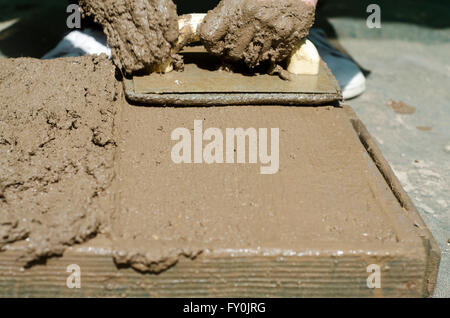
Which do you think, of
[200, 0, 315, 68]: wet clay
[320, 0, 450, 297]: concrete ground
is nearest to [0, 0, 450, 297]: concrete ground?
[320, 0, 450, 297]: concrete ground

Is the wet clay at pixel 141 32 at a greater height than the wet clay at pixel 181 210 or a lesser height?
greater

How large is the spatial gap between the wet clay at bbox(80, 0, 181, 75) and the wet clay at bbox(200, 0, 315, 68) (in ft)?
0.58

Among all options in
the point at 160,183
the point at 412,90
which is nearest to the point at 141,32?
the point at 160,183

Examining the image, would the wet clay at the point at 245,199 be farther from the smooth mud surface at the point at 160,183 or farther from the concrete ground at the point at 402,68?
the concrete ground at the point at 402,68

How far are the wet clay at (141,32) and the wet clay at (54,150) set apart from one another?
10 cm

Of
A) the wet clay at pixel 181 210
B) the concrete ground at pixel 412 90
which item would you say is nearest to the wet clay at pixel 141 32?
the wet clay at pixel 181 210

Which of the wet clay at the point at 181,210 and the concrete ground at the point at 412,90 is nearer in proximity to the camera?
the wet clay at the point at 181,210

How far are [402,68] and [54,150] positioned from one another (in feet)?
10.1

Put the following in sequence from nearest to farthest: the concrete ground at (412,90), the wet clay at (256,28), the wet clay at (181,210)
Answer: the wet clay at (181,210) → the wet clay at (256,28) → the concrete ground at (412,90)

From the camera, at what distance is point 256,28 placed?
233 cm

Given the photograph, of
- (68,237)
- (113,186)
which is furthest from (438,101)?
(68,237)

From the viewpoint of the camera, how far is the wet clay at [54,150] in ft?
5.33

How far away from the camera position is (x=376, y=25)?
4605 millimetres
